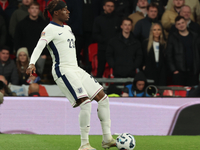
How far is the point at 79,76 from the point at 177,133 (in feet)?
10.1

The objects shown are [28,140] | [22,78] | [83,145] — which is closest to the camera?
[83,145]

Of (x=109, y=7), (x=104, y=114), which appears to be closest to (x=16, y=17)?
(x=109, y=7)

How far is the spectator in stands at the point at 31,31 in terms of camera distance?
28.6ft

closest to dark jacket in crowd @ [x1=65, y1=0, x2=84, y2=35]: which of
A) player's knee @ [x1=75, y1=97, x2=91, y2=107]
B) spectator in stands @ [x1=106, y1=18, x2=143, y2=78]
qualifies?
spectator in stands @ [x1=106, y1=18, x2=143, y2=78]

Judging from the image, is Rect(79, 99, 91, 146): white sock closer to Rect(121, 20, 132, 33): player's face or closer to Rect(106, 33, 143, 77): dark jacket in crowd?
Rect(106, 33, 143, 77): dark jacket in crowd

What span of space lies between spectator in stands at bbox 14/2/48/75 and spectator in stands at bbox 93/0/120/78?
4.27 feet

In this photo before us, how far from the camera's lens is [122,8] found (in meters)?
9.22

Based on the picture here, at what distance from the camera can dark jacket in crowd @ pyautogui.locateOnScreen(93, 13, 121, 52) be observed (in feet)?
28.8

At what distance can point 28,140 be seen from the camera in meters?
5.84

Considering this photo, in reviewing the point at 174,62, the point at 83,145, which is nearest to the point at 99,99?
the point at 83,145

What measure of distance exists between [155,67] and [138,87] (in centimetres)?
84

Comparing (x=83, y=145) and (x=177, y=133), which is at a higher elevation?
(x=83, y=145)

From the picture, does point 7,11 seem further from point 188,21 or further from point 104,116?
point 104,116

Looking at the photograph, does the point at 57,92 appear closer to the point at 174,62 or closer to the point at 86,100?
the point at 174,62
